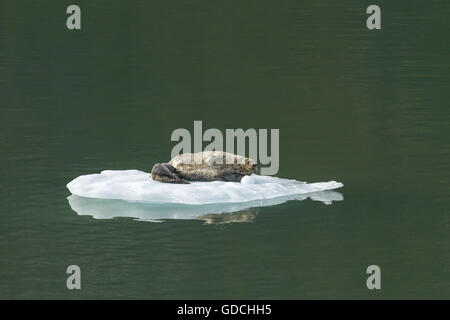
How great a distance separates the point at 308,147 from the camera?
36906 mm

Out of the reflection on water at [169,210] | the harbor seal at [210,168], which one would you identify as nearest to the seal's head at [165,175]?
the harbor seal at [210,168]

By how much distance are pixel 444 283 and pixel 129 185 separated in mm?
8273

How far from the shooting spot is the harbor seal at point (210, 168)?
3020 cm

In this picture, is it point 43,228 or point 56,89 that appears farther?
point 56,89

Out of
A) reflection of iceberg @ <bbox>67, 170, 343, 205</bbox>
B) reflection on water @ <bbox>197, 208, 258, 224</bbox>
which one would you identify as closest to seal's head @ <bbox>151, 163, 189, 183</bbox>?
reflection of iceberg @ <bbox>67, 170, 343, 205</bbox>

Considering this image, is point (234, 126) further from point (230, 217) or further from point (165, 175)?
point (230, 217)

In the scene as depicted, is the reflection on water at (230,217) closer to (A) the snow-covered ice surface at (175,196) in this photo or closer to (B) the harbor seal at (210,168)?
(A) the snow-covered ice surface at (175,196)

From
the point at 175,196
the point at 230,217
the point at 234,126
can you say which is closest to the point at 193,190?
the point at 175,196

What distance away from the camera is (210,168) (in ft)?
99.4

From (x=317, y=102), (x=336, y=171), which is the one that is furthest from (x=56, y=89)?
(x=336, y=171)

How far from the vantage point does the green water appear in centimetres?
2512

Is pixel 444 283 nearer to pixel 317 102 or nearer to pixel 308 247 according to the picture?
pixel 308 247

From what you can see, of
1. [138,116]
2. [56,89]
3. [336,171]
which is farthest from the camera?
[56,89]

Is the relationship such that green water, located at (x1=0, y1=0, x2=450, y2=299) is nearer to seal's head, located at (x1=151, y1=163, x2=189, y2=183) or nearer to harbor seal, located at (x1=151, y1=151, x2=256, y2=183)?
harbor seal, located at (x1=151, y1=151, x2=256, y2=183)
